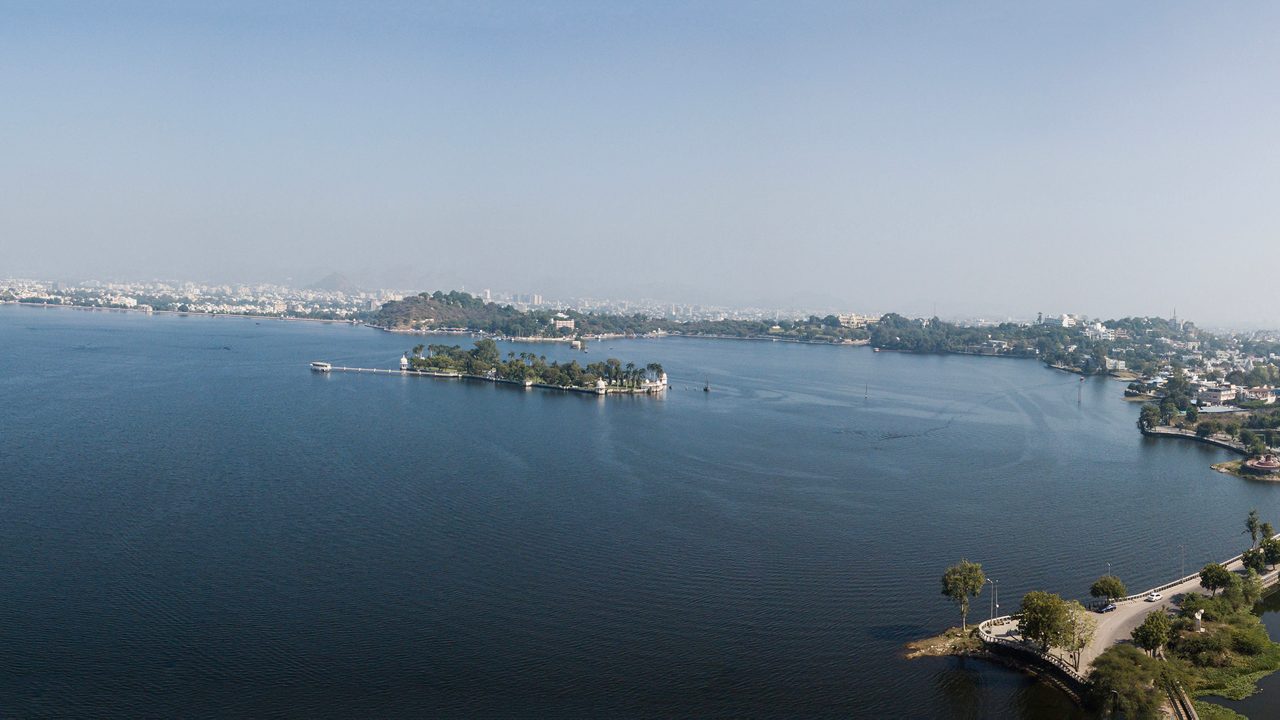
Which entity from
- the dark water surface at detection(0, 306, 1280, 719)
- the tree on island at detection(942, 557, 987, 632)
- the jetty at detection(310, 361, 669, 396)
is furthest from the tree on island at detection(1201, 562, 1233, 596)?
the jetty at detection(310, 361, 669, 396)

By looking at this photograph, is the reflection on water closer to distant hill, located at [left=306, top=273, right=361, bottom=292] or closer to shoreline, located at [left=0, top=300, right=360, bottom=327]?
shoreline, located at [left=0, top=300, right=360, bottom=327]

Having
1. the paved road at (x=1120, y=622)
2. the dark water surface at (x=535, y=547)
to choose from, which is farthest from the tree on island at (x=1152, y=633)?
the dark water surface at (x=535, y=547)

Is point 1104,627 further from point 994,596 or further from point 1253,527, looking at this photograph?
point 1253,527

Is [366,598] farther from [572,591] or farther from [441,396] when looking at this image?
[441,396]

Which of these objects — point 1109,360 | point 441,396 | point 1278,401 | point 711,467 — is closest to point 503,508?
point 711,467

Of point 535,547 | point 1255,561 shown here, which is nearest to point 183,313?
point 535,547

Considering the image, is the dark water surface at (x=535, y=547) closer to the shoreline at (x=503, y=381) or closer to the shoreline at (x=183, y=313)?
the shoreline at (x=503, y=381)
